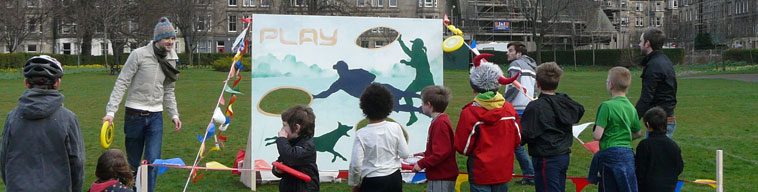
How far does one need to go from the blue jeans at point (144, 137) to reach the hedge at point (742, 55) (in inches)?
2092

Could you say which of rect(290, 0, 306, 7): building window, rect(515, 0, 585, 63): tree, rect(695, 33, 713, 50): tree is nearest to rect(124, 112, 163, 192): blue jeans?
rect(290, 0, 306, 7): building window

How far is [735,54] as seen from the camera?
58.7m

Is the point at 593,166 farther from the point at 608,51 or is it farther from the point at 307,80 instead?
the point at 608,51

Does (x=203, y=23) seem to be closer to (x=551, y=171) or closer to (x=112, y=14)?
(x=112, y=14)

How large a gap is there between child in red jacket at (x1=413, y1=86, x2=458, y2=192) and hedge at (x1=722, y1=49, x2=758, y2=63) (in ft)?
174

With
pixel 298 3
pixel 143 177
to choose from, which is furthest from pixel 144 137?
pixel 298 3

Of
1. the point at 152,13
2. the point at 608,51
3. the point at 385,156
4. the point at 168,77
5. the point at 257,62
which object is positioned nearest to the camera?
the point at 385,156

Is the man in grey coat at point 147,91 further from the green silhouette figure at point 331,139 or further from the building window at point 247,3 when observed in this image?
the building window at point 247,3

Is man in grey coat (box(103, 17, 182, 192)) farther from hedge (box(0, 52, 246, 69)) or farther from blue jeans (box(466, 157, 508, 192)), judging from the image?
hedge (box(0, 52, 246, 69))

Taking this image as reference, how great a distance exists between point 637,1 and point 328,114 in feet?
376

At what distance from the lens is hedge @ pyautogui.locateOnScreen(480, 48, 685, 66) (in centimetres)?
5959

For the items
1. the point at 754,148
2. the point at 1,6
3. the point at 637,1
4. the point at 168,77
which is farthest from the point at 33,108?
the point at 637,1

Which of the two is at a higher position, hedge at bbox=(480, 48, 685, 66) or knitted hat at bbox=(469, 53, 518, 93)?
hedge at bbox=(480, 48, 685, 66)

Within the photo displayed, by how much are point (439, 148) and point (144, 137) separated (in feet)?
9.69
